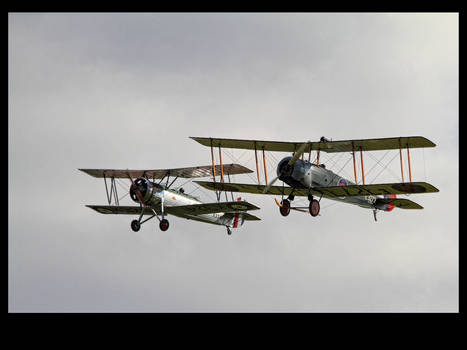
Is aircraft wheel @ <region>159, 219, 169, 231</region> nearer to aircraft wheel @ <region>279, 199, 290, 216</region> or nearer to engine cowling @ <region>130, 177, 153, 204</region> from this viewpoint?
engine cowling @ <region>130, 177, 153, 204</region>

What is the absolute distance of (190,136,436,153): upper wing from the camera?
32781mm

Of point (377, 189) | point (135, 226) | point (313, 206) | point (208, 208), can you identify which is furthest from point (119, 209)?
point (377, 189)

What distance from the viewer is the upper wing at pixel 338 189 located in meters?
31.9

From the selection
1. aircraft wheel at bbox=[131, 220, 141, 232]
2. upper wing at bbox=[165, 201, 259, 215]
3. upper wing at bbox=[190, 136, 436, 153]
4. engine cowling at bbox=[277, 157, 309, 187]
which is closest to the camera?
upper wing at bbox=[190, 136, 436, 153]

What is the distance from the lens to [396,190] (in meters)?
32.6

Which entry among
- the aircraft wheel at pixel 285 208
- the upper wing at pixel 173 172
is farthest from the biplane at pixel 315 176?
the upper wing at pixel 173 172

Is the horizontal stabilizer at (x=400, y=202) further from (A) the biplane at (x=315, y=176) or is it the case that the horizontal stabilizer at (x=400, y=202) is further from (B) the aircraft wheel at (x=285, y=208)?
(B) the aircraft wheel at (x=285, y=208)

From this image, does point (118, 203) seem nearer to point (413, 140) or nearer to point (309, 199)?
point (309, 199)

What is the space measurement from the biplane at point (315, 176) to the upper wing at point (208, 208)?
30.0 inches

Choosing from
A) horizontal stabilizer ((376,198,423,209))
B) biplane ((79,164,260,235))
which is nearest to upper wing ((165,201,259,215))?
biplane ((79,164,260,235))

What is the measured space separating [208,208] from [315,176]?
6303 mm
